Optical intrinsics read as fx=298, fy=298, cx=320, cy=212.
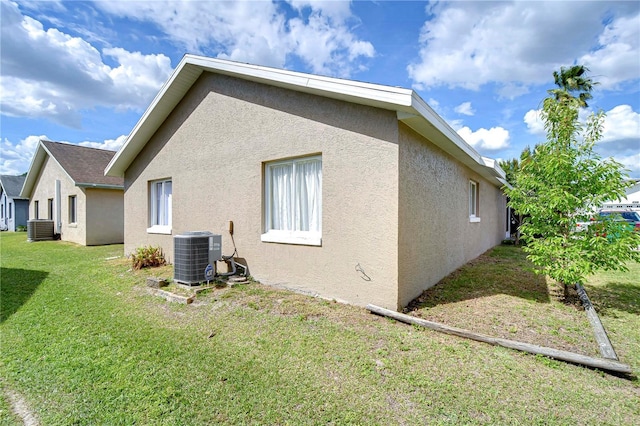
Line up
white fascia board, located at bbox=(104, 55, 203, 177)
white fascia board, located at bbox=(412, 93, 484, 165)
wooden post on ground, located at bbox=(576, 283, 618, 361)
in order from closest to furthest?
wooden post on ground, located at bbox=(576, 283, 618, 361) → white fascia board, located at bbox=(412, 93, 484, 165) → white fascia board, located at bbox=(104, 55, 203, 177)

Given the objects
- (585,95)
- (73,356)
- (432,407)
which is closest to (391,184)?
(432,407)

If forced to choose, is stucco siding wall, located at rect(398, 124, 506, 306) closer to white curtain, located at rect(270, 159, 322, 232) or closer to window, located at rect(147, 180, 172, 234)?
white curtain, located at rect(270, 159, 322, 232)

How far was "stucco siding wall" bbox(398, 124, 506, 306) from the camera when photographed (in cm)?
509

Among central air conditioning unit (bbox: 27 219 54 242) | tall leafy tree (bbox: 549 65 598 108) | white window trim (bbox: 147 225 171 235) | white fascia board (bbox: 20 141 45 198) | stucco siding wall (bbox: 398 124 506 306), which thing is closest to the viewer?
stucco siding wall (bbox: 398 124 506 306)

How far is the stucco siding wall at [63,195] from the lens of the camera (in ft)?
51.2

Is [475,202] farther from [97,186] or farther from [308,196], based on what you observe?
[97,186]

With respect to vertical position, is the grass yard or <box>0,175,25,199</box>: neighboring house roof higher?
<box>0,175,25,199</box>: neighboring house roof

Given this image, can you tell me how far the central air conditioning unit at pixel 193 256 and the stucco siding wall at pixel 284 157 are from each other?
72 centimetres

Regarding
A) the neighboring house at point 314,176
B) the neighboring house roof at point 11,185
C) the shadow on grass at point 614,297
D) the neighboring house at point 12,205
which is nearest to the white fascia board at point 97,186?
the neighboring house at point 314,176

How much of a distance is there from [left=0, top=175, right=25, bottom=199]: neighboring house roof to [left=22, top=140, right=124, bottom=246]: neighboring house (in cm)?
1246

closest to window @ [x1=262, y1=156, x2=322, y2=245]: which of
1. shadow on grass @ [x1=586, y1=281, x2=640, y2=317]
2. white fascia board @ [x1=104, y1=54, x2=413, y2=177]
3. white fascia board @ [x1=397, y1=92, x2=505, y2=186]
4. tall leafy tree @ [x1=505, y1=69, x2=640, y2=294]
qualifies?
white fascia board @ [x1=104, y1=54, x2=413, y2=177]

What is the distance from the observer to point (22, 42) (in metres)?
9.98

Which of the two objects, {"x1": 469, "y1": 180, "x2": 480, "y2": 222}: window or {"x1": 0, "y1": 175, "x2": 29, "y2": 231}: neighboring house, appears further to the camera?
{"x1": 0, "y1": 175, "x2": 29, "y2": 231}: neighboring house

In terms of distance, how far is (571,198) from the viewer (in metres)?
Answer: 5.37
